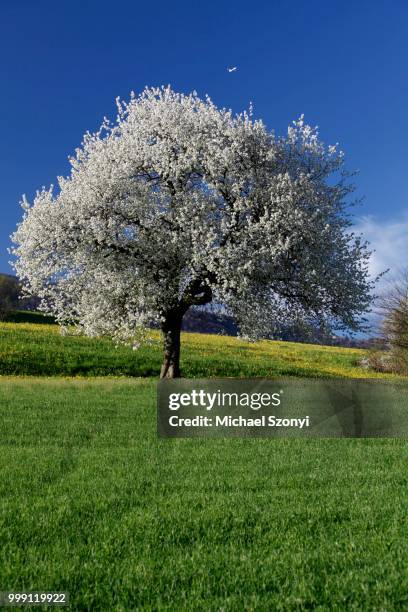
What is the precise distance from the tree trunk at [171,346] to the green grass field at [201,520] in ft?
45.3

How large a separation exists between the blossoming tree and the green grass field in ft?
41.2

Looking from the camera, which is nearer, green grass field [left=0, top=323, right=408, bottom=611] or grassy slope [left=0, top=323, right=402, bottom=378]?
green grass field [left=0, top=323, right=408, bottom=611]

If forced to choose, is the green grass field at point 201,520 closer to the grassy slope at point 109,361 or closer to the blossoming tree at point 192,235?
the blossoming tree at point 192,235

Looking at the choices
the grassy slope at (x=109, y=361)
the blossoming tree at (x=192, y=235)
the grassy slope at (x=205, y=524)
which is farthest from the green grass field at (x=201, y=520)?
the grassy slope at (x=109, y=361)

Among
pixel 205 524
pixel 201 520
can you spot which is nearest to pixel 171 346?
pixel 201 520

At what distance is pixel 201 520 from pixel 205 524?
0.17 m

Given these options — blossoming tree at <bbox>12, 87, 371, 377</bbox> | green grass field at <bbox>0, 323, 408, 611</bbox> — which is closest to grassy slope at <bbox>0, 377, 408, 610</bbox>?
green grass field at <bbox>0, 323, 408, 611</bbox>

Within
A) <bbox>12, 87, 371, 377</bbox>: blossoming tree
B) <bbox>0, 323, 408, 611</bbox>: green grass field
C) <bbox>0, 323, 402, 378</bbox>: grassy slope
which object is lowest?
<bbox>0, 323, 408, 611</bbox>: green grass field

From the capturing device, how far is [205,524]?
8.66m

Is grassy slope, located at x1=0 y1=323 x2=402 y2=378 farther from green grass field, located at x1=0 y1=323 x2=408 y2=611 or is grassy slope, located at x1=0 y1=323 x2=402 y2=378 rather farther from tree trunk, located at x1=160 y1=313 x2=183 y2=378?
green grass field, located at x1=0 y1=323 x2=408 y2=611

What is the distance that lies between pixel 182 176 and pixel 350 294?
34.6 ft

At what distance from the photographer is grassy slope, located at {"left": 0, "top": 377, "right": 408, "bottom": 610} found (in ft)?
21.2

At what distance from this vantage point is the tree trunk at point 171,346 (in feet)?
107

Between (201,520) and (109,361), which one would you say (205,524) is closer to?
(201,520)
